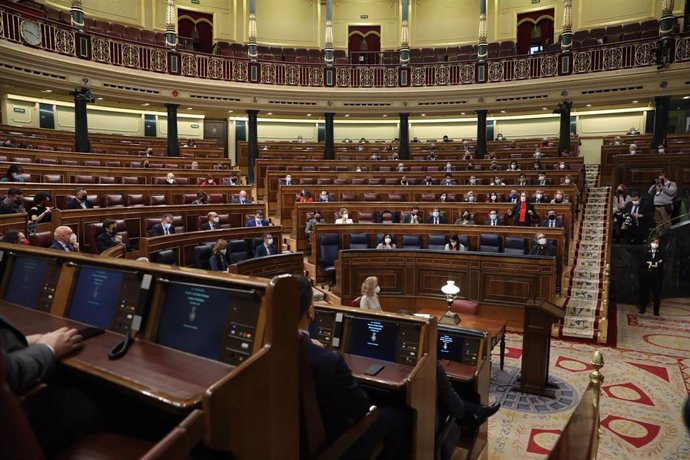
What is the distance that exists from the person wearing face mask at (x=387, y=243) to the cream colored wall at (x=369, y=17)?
12211 millimetres

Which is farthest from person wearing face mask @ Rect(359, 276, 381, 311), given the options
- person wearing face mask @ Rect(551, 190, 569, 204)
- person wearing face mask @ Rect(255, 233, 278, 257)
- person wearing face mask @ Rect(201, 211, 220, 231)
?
person wearing face mask @ Rect(551, 190, 569, 204)

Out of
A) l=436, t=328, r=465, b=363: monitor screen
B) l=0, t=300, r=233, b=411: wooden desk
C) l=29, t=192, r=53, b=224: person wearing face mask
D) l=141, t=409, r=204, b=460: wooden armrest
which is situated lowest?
l=436, t=328, r=465, b=363: monitor screen

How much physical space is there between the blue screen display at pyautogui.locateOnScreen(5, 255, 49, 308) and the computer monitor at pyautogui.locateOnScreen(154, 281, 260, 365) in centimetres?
79

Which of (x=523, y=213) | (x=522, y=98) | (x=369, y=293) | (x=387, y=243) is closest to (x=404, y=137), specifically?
(x=522, y=98)

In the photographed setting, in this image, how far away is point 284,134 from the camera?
18.4m

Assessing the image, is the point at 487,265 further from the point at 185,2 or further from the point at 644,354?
the point at 185,2

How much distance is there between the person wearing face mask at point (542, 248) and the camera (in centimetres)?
703

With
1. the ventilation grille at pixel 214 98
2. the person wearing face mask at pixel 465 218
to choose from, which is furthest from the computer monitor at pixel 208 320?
the ventilation grille at pixel 214 98

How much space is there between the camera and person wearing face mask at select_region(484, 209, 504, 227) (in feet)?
27.3

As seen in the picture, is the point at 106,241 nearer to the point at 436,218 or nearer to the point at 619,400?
the point at 436,218

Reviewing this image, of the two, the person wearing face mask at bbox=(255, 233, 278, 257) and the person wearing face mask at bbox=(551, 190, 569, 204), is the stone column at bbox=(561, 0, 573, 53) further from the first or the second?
the person wearing face mask at bbox=(255, 233, 278, 257)

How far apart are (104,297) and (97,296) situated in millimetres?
53

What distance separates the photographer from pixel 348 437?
1.81 m

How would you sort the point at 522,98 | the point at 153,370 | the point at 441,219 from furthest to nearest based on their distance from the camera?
the point at 522,98, the point at 441,219, the point at 153,370
